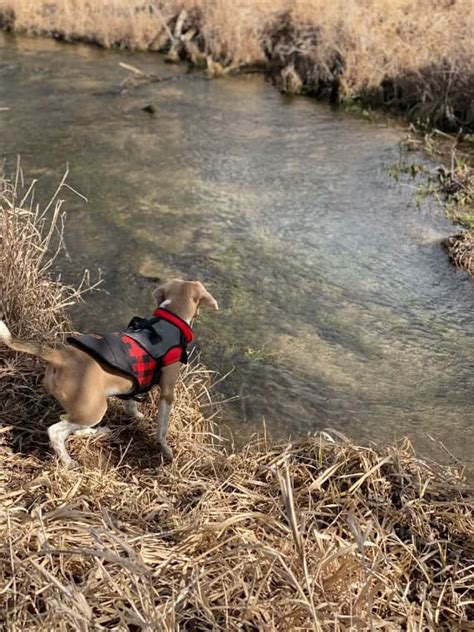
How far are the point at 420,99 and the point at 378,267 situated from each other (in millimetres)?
6631

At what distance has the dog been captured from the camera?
340 cm

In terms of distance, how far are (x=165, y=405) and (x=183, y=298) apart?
28.5 inches

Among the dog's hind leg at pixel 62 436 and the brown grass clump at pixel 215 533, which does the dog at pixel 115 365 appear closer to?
the dog's hind leg at pixel 62 436

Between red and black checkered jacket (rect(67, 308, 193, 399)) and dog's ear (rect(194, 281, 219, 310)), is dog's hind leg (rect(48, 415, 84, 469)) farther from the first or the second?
dog's ear (rect(194, 281, 219, 310))

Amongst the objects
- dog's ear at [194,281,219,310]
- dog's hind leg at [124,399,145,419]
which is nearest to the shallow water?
dog's hind leg at [124,399,145,419]

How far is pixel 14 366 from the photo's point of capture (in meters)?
4.03

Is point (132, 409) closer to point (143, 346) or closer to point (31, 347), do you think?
point (143, 346)

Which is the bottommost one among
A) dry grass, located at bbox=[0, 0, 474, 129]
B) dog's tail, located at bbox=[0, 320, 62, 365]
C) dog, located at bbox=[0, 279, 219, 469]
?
dog, located at bbox=[0, 279, 219, 469]

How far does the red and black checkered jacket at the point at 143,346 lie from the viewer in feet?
11.5

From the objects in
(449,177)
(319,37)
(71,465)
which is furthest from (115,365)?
(319,37)

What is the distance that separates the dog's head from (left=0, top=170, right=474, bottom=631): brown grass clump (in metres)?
0.63

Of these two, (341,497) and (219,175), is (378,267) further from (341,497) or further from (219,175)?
(341,497)

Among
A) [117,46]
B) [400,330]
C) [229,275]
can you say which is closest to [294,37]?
[117,46]

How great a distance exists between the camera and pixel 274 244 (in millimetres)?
7539
